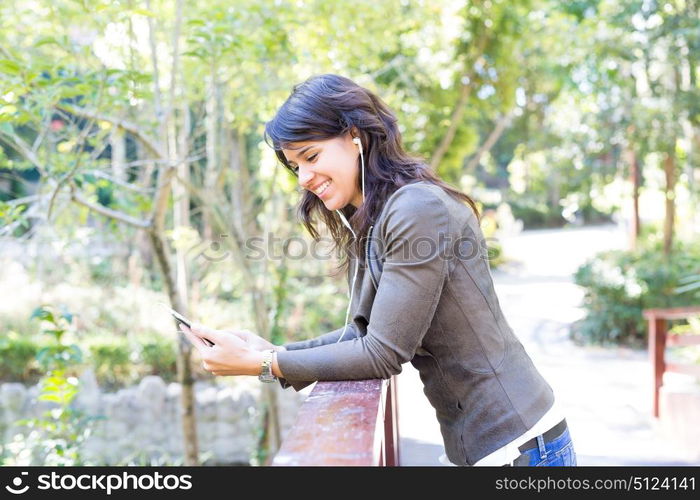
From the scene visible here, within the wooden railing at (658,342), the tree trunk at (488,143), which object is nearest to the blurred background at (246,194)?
the wooden railing at (658,342)

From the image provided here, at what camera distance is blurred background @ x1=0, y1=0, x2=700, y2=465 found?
3.64m

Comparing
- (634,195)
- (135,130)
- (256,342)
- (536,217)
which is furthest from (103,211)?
(536,217)

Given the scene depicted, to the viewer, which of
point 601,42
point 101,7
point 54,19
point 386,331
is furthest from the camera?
point 601,42

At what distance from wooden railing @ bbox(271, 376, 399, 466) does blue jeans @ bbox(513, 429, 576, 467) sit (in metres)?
0.33

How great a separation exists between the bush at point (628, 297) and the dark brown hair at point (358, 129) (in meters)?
8.14

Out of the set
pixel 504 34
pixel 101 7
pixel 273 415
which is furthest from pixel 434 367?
pixel 504 34

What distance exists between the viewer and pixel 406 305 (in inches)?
56.0

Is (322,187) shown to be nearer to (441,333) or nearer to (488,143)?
(441,333)

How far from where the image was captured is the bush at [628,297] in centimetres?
919

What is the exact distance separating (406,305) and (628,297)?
28.0 feet

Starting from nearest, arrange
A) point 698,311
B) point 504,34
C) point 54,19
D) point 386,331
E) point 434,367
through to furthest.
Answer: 1. point 386,331
2. point 434,367
3. point 54,19
4. point 698,311
5. point 504,34

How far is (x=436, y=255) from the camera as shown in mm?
1431
